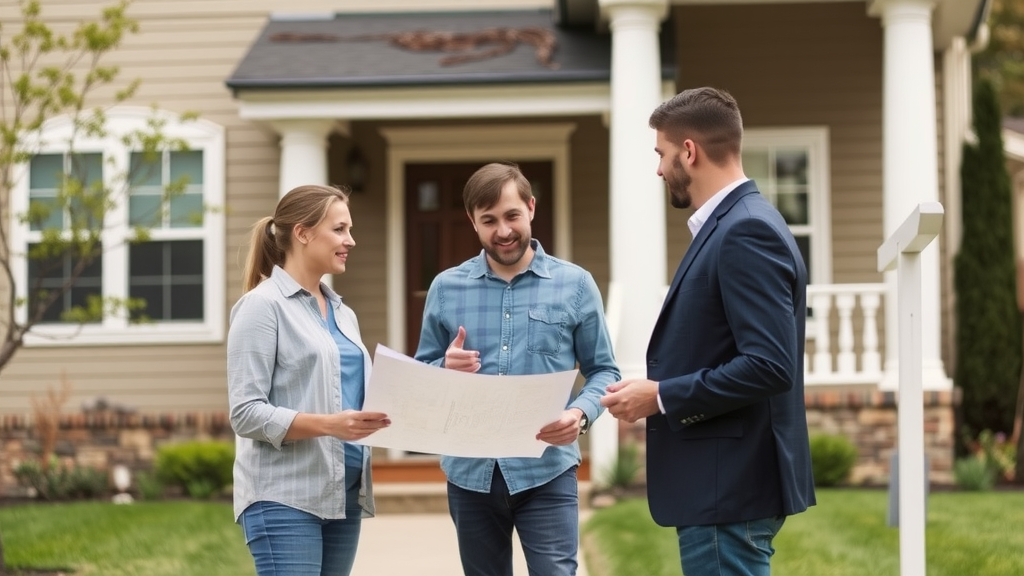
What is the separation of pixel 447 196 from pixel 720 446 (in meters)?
8.58

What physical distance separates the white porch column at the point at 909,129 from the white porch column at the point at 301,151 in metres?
4.23

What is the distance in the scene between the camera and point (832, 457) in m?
9.14

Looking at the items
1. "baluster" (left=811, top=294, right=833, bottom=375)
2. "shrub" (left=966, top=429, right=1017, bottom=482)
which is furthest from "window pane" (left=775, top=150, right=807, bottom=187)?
"shrub" (left=966, top=429, right=1017, bottom=482)

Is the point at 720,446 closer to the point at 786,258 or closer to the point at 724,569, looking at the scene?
the point at 724,569

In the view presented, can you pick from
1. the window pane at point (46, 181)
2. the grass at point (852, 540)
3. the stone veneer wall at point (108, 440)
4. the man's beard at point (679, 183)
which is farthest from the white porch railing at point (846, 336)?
the man's beard at point (679, 183)

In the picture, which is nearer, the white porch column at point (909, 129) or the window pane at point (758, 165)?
the white porch column at point (909, 129)

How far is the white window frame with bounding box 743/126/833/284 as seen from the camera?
11.0 meters

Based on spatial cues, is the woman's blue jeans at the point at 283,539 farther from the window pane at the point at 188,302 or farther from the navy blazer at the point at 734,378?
the window pane at the point at 188,302

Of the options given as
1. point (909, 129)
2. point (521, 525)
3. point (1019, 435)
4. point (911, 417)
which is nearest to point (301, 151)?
point (909, 129)

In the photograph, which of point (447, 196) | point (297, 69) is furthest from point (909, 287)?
point (447, 196)

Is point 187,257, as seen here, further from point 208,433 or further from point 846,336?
point 846,336

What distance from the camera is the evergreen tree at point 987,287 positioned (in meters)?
10.5

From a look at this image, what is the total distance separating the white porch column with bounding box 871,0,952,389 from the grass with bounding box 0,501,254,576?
486 cm

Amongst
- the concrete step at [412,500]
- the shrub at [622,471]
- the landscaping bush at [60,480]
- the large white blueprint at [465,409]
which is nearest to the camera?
the large white blueprint at [465,409]
